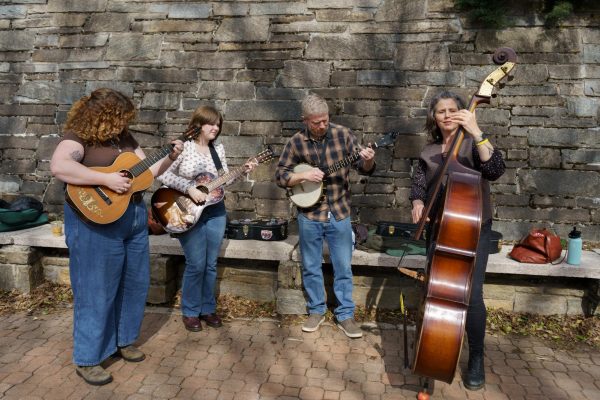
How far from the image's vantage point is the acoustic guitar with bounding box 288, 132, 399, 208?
384cm

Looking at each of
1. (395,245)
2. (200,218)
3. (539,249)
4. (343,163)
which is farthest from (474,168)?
(200,218)

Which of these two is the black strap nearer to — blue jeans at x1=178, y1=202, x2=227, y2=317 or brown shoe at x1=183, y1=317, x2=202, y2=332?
blue jeans at x1=178, y1=202, x2=227, y2=317

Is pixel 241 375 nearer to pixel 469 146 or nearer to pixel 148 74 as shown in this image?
pixel 469 146

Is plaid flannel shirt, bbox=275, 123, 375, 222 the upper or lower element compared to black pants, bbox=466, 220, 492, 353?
upper

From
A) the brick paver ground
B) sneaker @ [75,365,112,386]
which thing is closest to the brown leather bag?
the brick paver ground

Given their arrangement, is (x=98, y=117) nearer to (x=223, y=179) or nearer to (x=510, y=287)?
(x=223, y=179)

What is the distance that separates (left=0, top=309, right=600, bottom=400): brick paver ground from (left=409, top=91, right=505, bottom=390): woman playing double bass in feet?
1.05

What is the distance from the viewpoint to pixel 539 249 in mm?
4285

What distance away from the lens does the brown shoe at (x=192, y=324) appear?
410 cm

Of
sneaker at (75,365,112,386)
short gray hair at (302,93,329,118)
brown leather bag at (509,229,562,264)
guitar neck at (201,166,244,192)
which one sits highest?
short gray hair at (302,93,329,118)

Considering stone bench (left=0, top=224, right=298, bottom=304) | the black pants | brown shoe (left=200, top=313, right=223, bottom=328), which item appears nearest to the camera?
the black pants

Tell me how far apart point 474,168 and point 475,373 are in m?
1.42

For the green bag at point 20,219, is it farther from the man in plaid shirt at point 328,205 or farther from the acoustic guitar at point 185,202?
the man in plaid shirt at point 328,205

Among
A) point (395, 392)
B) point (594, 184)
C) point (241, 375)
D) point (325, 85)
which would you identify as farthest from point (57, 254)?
point (594, 184)
